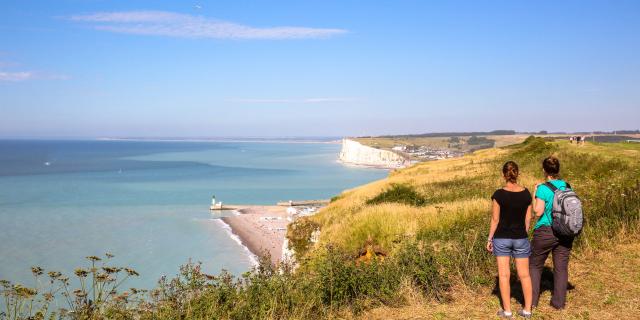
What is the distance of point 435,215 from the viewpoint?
41.8 ft

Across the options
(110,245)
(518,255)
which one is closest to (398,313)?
(518,255)

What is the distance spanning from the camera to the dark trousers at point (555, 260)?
19.6ft

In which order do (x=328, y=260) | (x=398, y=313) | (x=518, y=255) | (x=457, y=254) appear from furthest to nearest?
1. (x=457, y=254)
2. (x=328, y=260)
3. (x=398, y=313)
4. (x=518, y=255)

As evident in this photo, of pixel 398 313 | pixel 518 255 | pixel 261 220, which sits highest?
pixel 518 255

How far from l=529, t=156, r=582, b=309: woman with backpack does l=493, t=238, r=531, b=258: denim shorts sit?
44 cm

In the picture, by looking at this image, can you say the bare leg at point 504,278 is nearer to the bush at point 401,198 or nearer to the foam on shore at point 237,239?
the bush at point 401,198

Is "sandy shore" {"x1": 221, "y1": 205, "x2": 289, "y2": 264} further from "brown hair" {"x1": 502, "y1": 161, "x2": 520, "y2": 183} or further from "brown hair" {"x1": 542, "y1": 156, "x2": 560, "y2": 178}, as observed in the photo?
"brown hair" {"x1": 502, "y1": 161, "x2": 520, "y2": 183}

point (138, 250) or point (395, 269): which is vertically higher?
point (395, 269)

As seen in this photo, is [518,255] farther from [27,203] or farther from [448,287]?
[27,203]

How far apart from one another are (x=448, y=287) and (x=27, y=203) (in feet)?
249

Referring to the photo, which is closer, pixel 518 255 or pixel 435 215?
pixel 518 255

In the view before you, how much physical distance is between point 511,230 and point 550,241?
2.50 feet

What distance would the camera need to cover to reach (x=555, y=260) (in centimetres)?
613

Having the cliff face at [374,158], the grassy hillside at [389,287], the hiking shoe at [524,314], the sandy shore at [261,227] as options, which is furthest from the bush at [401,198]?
the cliff face at [374,158]
